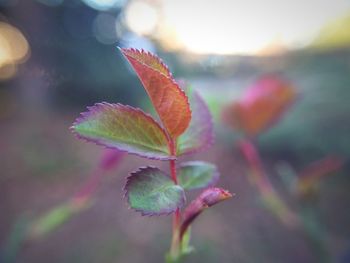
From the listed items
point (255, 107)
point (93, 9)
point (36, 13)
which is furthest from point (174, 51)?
point (255, 107)

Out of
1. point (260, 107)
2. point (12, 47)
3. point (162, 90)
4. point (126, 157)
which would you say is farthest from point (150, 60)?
point (12, 47)

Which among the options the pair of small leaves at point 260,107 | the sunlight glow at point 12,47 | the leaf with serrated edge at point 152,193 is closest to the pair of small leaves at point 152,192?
the leaf with serrated edge at point 152,193

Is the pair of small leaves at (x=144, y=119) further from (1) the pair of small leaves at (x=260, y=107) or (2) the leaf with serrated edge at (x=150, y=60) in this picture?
(1) the pair of small leaves at (x=260, y=107)

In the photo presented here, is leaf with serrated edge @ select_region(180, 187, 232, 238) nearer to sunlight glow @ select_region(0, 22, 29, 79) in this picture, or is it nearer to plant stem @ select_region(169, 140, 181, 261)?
plant stem @ select_region(169, 140, 181, 261)

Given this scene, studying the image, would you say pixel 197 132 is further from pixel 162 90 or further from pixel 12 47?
pixel 12 47

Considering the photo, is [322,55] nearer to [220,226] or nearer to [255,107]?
[220,226]
